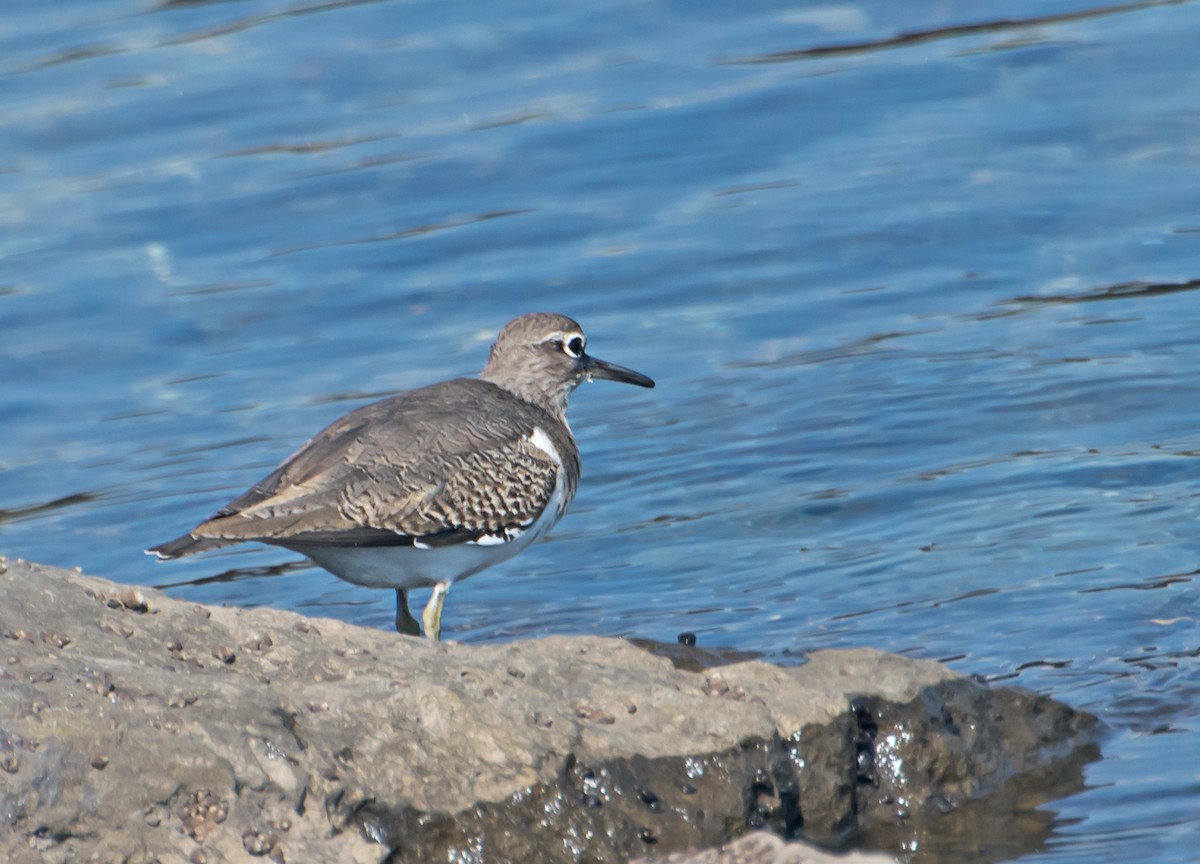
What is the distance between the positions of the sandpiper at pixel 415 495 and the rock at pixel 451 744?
1.17 m

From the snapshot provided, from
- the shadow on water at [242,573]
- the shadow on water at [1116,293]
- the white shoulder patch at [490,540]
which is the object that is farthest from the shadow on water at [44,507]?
the shadow on water at [1116,293]

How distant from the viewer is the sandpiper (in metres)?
6.82

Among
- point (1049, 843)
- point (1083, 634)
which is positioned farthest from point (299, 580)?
point (1049, 843)

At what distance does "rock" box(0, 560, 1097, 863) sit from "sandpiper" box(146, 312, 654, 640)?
3.83 ft

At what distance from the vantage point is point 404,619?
7703mm

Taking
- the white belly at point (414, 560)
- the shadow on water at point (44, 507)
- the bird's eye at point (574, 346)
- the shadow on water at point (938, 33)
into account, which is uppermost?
the shadow on water at point (938, 33)

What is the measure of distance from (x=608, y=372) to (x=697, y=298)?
9.53 ft

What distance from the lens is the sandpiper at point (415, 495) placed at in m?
6.82

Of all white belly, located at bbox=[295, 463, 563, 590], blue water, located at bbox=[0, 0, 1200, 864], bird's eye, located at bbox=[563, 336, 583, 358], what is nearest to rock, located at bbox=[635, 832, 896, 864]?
blue water, located at bbox=[0, 0, 1200, 864]

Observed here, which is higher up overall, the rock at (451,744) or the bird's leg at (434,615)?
the rock at (451,744)

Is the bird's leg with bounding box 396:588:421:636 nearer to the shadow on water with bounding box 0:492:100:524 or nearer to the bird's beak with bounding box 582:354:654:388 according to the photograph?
the bird's beak with bounding box 582:354:654:388

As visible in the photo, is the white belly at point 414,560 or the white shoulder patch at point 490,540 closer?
the white belly at point 414,560

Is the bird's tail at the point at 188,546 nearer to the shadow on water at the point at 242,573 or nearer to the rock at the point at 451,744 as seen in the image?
the rock at the point at 451,744

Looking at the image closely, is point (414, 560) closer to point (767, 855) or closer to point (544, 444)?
point (544, 444)
